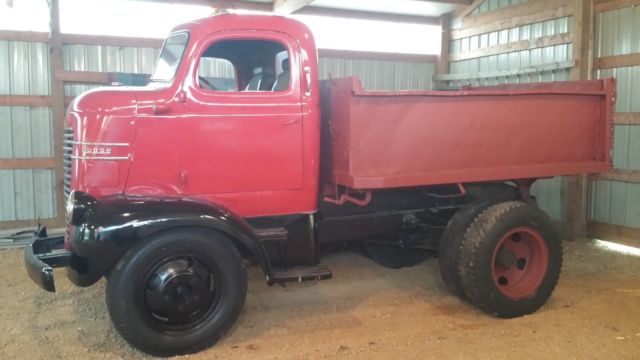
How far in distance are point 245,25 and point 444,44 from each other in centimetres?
600

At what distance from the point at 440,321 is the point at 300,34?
2.58 meters

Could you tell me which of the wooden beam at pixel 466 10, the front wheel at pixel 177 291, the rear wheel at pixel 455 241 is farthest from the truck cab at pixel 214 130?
the wooden beam at pixel 466 10

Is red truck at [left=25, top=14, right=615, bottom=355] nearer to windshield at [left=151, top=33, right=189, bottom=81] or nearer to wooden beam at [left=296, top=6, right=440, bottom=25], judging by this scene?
windshield at [left=151, top=33, right=189, bottom=81]

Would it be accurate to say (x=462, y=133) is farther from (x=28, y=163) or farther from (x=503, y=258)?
(x=28, y=163)

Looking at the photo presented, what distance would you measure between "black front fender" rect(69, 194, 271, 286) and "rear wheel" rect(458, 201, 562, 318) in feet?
6.62

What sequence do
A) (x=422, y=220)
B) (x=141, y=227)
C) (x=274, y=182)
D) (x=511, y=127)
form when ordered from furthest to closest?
1. (x=422, y=220)
2. (x=511, y=127)
3. (x=274, y=182)
4. (x=141, y=227)

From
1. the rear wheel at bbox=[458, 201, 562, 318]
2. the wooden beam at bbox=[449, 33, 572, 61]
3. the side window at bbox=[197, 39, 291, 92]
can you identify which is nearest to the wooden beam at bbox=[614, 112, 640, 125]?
the wooden beam at bbox=[449, 33, 572, 61]

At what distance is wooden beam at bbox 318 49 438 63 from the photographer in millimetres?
8781

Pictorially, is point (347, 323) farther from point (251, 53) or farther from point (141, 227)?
point (251, 53)

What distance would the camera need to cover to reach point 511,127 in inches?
186

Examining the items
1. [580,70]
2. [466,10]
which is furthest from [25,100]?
[580,70]

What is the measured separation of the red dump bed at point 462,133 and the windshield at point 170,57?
119cm

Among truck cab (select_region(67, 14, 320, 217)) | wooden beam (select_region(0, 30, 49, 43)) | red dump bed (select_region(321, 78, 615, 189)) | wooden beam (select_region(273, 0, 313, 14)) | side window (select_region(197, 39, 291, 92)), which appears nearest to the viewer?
truck cab (select_region(67, 14, 320, 217))

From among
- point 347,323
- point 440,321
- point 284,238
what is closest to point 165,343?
point 284,238
